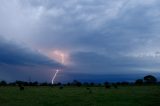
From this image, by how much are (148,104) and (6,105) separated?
1900 cm

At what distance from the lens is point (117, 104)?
143 feet

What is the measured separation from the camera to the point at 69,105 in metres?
42.2

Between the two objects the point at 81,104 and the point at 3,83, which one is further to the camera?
the point at 3,83

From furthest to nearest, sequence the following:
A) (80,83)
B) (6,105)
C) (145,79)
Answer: (145,79)
(80,83)
(6,105)

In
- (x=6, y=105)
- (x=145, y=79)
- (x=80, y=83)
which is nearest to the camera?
(x=6, y=105)

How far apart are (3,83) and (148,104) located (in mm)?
126594

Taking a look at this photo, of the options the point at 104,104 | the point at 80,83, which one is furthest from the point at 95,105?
the point at 80,83

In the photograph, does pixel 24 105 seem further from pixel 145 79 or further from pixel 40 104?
pixel 145 79

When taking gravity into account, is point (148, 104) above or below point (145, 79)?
below

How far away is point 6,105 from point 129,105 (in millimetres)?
16095

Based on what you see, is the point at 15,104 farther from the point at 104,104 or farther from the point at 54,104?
the point at 104,104

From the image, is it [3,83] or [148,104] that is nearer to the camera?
[148,104]

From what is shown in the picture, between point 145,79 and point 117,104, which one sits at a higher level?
point 145,79

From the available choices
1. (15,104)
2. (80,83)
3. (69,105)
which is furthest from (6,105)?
(80,83)
